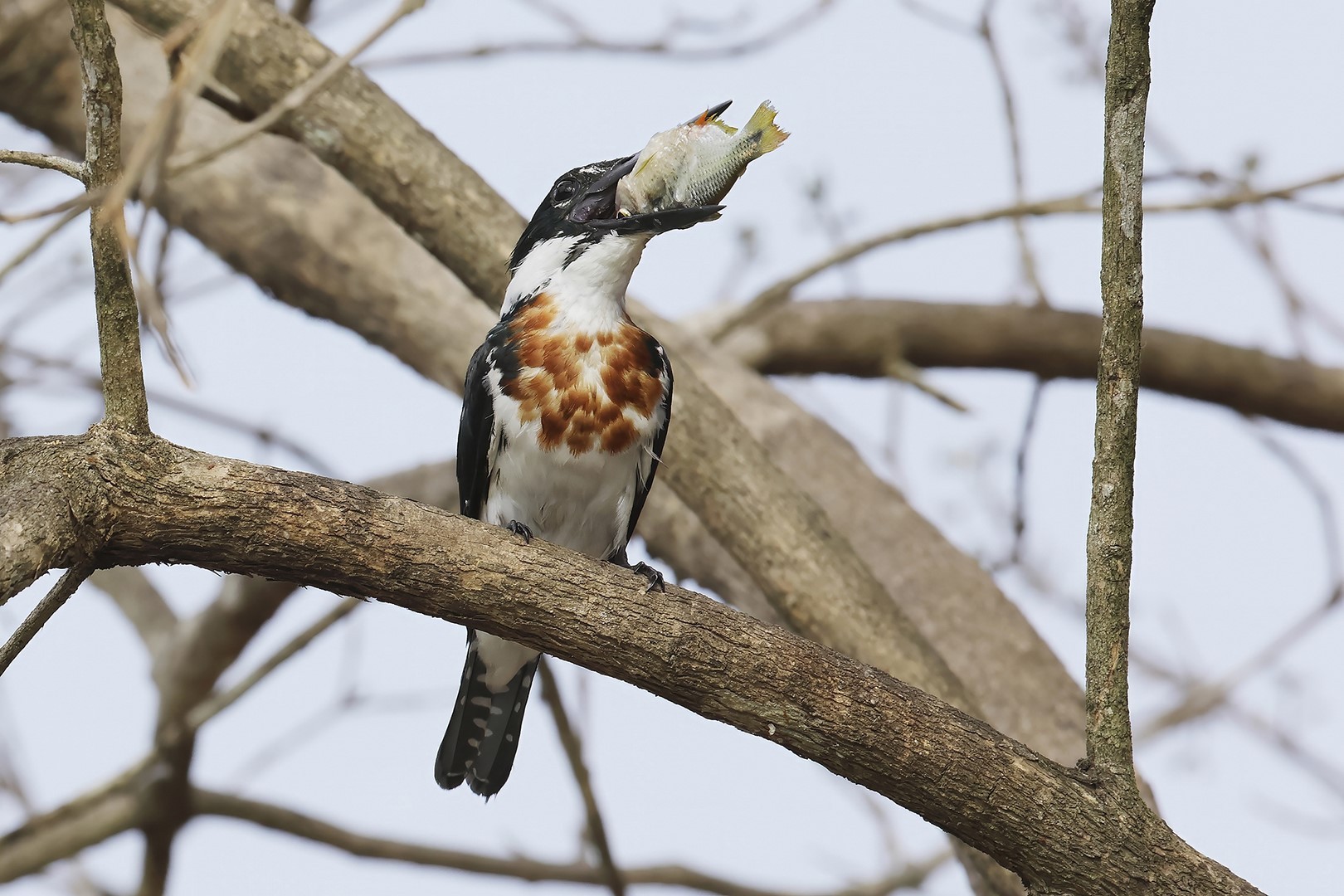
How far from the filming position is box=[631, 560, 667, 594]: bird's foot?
101 inches

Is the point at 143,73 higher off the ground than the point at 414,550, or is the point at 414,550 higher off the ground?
the point at 143,73

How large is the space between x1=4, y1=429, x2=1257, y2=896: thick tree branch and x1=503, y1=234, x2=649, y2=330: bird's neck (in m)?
1.07

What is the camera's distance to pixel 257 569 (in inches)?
92.2

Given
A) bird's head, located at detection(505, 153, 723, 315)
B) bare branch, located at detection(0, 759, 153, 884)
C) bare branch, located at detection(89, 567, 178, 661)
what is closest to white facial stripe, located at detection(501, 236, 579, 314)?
bird's head, located at detection(505, 153, 723, 315)

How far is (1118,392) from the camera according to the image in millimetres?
2514

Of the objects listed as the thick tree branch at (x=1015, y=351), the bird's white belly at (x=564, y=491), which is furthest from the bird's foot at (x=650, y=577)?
the thick tree branch at (x=1015, y=351)

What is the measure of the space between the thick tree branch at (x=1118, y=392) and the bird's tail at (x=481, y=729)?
5.95 ft

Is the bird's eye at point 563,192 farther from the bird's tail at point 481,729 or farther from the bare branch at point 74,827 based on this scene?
the bare branch at point 74,827

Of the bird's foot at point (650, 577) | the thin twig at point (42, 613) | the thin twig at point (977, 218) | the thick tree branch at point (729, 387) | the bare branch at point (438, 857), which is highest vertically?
the thin twig at point (977, 218)

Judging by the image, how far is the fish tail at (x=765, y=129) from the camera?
308 cm

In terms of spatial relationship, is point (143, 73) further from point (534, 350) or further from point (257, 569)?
point (257, 569)

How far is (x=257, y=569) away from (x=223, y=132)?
152 inches

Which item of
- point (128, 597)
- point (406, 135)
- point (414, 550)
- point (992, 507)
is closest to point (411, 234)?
point (406, 135)

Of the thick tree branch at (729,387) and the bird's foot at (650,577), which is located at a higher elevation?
the thick tree branch at (729,387)
